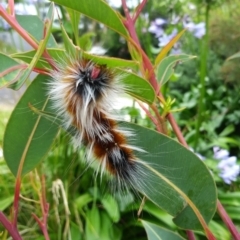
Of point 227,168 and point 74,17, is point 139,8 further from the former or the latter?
point 227,168

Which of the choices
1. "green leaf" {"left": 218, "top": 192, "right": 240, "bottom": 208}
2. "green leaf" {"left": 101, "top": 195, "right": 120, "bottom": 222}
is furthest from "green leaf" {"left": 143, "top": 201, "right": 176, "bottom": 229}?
"green leaf" {"left": 218, "top": 192, "right": 240, "bottom": 208}

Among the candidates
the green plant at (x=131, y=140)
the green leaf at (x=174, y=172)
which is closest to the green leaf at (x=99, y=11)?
the green plant at (x=131, y=140)

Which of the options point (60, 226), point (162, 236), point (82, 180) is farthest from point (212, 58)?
point (162, 236)

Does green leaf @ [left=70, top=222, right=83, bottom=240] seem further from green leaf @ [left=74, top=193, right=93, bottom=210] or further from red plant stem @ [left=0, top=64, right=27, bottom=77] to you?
red plant stem @ [left=0, top=64, right=27, bottom=77]

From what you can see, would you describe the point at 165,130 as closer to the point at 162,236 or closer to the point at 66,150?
the point at 162,236

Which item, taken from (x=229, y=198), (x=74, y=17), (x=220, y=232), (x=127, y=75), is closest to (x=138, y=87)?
(x=127, y=75)

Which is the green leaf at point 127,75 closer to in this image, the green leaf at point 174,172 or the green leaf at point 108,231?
the green leaf at point 174,172
